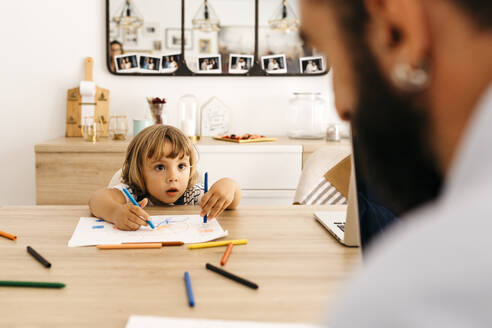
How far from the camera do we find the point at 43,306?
2.03 feet

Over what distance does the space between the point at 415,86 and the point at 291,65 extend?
282 cm

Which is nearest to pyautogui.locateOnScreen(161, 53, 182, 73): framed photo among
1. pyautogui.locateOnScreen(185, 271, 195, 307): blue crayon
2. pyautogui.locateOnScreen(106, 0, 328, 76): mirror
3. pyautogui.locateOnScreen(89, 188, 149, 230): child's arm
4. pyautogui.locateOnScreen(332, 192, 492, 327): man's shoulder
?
pyautogui.locateOnScreen(106, 0, 328, 76): mirror

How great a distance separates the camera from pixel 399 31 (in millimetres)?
222

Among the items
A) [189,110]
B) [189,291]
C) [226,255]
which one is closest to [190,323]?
[189,291]

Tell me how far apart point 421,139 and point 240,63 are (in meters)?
2.76

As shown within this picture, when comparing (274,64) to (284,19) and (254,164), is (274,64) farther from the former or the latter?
→ (254,164)

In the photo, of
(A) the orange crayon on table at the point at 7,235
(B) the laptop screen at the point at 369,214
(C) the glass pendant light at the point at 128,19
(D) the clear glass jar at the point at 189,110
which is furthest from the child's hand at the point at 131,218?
(C) the glass pendant light at the point at 128,19

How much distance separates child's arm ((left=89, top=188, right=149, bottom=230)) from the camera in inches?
40.0

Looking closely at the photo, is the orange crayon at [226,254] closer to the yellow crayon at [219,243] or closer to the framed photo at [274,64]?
the yellow crayon at [219,243]

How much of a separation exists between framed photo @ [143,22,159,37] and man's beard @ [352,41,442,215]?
9.14 ft

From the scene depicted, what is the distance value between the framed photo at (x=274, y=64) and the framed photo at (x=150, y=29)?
2.37 ft

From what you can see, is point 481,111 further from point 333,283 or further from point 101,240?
point 101,240

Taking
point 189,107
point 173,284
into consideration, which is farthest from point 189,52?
point 173,284

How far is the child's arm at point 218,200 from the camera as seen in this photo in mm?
1106
